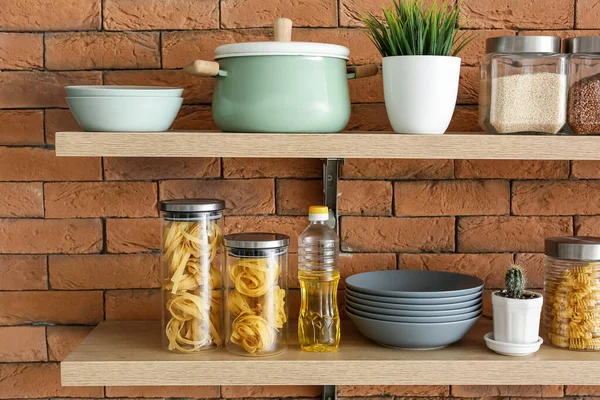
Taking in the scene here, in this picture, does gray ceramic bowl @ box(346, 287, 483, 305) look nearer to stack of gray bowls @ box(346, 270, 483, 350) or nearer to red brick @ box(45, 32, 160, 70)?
stack of gray bowls @ box(346, 270, 483, 350)

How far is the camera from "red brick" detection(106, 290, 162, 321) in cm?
143

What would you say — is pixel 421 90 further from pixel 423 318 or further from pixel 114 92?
pixel 114 92

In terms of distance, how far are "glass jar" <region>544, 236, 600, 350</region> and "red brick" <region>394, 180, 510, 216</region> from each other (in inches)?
8.2

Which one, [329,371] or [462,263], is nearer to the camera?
[329,371]

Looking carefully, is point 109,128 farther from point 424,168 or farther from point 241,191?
point 424,168

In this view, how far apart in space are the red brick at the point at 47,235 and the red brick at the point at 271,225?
268 mm

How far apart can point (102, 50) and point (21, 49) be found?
0.15 m

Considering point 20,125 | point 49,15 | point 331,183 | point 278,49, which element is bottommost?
point 331,183

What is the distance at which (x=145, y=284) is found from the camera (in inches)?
56.4

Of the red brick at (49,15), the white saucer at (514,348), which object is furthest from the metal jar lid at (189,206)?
the white saucer at (514,348)

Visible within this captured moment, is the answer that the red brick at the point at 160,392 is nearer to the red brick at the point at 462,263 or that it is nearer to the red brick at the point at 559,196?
the red brick at the point at 462,263

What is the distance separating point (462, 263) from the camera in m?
1.44

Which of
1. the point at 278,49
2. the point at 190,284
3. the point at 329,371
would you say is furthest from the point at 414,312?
the point at 278,49

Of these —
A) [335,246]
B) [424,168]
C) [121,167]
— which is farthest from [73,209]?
[424,168]
